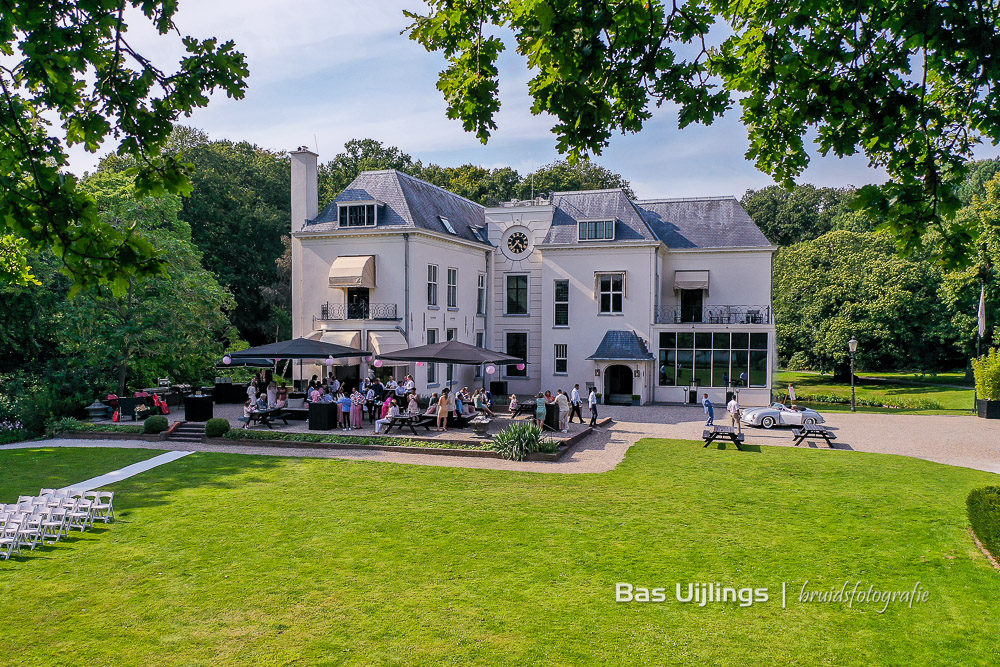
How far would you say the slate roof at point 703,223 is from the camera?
3584cm

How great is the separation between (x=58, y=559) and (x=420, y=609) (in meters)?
6.41

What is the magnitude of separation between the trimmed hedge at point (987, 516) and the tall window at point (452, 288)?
2473 cm

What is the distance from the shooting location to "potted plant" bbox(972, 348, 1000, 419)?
1115 inches

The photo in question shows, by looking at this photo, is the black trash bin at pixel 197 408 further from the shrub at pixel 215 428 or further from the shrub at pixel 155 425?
the shrub at pixel 215 428

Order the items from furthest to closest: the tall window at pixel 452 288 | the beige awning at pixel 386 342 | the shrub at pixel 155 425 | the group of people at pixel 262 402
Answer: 1. the tall window at pixel 452 288
2. the beige awning at pixel 386 342
3. the group of people at pixel 262 402
4. the shrub at pixel 155 425

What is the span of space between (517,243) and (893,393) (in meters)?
28.4

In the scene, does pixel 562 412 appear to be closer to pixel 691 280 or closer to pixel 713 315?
pixel 713 315

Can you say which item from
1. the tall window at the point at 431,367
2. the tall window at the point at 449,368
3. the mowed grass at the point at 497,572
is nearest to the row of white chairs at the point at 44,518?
the mowed grass at the point at 497,572

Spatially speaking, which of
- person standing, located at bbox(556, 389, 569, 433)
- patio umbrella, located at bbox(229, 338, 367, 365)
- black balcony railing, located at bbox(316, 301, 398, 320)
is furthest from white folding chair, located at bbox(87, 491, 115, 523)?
black balcony railing, located at bbox(316, 301, 398, 320)

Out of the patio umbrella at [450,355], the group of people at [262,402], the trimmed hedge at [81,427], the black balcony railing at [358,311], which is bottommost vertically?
the trimmed hedge at [81,427]

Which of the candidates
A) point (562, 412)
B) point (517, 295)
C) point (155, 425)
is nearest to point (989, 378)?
point (562, 412)

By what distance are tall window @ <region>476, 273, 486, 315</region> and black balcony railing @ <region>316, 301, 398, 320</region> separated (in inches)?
291

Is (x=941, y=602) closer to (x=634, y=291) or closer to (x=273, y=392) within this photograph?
(x=273, y=392)

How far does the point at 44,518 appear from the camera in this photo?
1188 centimetres
